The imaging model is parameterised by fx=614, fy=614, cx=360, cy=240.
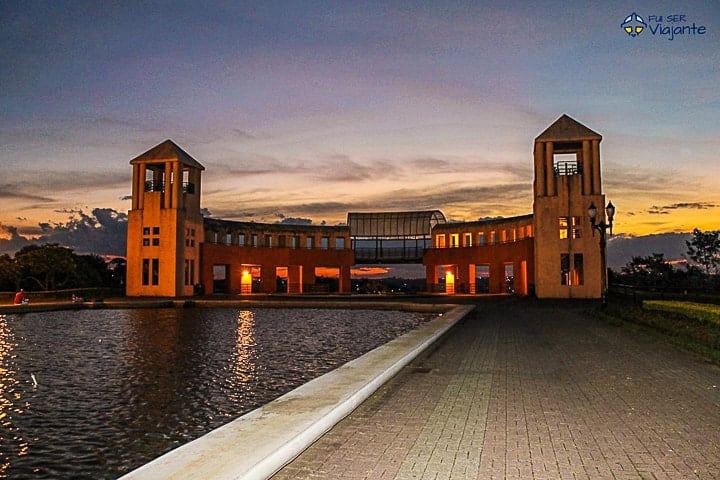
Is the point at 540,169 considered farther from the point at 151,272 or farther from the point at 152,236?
the point at 151,272

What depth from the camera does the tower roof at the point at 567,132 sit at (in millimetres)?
34625

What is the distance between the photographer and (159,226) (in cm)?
3966

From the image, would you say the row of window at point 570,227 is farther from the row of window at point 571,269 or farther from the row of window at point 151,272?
the row of window at point 151,272

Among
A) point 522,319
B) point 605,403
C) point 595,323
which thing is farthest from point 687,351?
point 522,319

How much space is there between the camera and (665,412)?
6906 millimetres

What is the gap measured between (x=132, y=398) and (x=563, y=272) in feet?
97.3

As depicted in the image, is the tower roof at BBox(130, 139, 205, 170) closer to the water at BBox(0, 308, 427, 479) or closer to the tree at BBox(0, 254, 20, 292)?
the tree at BBox(0, 254, 20, 292)

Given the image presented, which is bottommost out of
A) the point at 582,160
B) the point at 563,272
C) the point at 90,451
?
the point at 90,451

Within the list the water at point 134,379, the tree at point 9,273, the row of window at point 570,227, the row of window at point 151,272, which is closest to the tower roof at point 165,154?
the row of window at point 151,272

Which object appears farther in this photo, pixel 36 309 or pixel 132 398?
pixel 36 309

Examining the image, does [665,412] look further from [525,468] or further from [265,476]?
[265,476]

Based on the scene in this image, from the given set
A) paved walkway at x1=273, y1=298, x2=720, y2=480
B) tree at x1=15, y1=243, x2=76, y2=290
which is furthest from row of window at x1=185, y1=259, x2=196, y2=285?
paved walkway at x1=273, y1=298, x2=720, y2=480

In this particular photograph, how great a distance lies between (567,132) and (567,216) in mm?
4819

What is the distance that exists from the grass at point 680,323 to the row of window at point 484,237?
69.5ft
